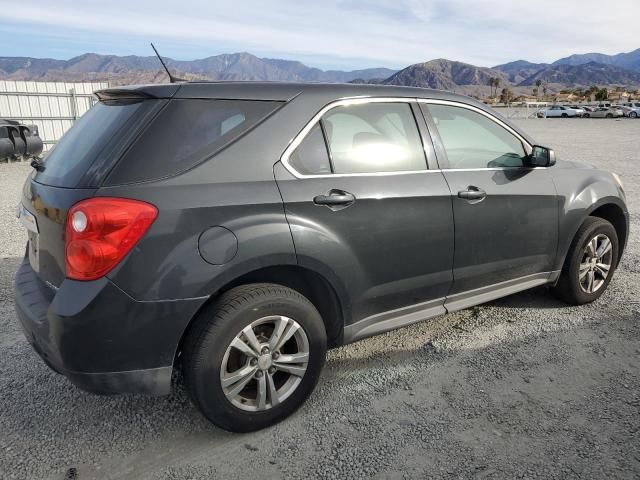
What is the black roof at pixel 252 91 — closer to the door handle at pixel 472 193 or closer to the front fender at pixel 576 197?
the door handle at pixel 472 193

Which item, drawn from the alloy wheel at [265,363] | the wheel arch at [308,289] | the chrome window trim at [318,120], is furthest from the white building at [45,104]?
the alloy wheel at [265,363]

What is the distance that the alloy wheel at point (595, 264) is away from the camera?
4074 millimetres

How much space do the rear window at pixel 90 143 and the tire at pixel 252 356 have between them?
0.85 meters

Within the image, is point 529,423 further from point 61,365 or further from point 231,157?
point 61,365

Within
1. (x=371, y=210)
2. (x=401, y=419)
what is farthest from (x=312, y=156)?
(x=401, y=419)

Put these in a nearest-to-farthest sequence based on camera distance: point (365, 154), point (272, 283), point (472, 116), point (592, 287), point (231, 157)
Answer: point (231, 157), point (272, 283), point (365, 154), point (472, 116), point (592, 287)

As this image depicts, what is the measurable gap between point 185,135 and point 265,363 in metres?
1.19

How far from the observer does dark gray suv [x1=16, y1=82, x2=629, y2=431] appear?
2203 mm

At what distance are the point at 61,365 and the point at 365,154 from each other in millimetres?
1870

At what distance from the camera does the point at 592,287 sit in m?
4.19

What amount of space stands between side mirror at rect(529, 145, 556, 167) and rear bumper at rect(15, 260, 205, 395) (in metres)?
2.57

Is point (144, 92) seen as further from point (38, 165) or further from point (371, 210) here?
point (371, 210)

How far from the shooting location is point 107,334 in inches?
86.0

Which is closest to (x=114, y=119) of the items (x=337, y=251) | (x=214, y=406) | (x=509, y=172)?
(x=337, y=251)
